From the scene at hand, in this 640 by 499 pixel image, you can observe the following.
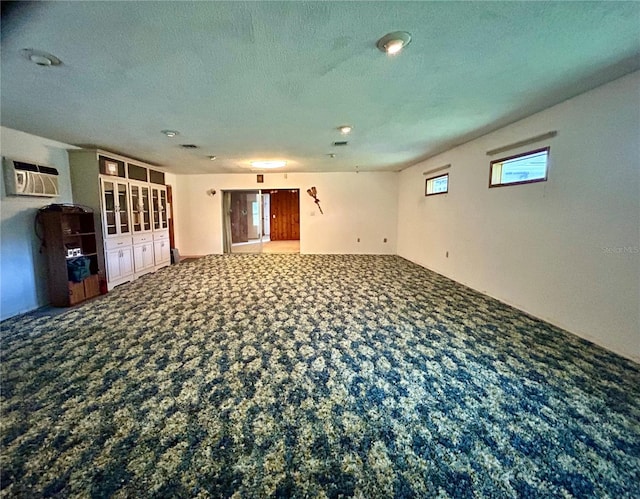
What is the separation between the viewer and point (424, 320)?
3.35 m

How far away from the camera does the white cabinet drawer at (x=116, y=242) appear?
4.85 metres

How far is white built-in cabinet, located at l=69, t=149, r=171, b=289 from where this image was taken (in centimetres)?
464

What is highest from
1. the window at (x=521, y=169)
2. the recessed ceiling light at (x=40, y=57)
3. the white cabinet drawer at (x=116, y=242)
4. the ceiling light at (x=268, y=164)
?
the ceiling light at (x=268, y=164)

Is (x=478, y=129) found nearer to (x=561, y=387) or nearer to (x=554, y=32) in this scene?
(x=554, y=32)

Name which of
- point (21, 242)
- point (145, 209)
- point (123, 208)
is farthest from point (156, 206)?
point (21, 242)

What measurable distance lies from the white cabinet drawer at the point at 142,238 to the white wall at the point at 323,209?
238cm

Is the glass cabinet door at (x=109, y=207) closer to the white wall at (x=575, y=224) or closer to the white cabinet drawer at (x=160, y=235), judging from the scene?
the white cabinet drawer at (x=160, y=235)

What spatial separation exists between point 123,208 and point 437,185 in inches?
246

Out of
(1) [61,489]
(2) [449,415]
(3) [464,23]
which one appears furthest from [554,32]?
(1) [61,489]

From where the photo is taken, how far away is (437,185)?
6.11 metres

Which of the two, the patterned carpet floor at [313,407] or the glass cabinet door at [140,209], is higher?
the glass cabinet door at [140,209]

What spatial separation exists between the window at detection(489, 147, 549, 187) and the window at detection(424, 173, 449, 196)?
1378 millimetres

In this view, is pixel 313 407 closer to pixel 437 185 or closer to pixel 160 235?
pixel 437 185

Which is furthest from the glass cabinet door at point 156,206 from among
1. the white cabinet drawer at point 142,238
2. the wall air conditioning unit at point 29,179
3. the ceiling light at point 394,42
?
the ceiling light at point 394,42
